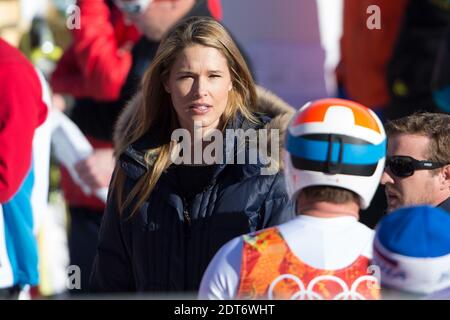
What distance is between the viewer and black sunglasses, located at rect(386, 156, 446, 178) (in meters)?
4.45

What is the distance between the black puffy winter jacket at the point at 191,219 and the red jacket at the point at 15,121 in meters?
1.11

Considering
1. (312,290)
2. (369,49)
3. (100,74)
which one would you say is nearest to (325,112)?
(312,290)

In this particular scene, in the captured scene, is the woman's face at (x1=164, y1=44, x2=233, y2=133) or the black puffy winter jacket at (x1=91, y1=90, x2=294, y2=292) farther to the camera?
the woman's face at (x1=164, y1=44, x2=233, y2=133)

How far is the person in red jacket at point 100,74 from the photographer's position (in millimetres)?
7008

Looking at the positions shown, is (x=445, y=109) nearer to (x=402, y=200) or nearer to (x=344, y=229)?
(x=402, y=200)

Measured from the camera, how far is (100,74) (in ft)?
23.3

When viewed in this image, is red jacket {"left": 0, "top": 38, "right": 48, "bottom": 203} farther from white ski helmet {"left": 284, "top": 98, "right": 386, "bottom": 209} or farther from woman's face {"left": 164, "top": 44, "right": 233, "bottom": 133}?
white ski helmet {"left": 284, "top": 98, "right": 386, "bottom": 209}

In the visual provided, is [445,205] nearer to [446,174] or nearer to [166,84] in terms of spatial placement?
[446,174]

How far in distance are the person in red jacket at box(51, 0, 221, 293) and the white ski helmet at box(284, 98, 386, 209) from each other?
337 cm

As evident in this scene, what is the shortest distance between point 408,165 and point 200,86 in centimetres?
74

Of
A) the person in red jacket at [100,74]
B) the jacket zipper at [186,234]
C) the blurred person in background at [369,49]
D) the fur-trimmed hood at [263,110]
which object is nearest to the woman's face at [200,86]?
the fur-trimmed hood at [263,110]

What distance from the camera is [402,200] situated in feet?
14.6

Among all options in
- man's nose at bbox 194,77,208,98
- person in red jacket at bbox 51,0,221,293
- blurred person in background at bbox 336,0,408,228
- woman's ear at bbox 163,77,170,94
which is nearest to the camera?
man's nose at bbox 194,77,208,98

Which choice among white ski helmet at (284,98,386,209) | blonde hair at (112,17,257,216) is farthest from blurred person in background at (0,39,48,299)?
white ski helmet at (284,98,386,209)
